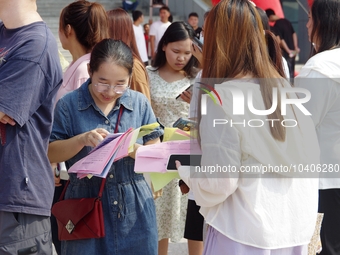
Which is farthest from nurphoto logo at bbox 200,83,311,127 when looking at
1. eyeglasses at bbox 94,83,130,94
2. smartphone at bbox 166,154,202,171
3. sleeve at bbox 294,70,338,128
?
sleeve at bbox 294,70,338,128

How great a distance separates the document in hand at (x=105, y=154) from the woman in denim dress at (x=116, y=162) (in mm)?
140

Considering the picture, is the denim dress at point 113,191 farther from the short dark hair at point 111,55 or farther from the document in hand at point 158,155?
the document in hand at point 158,155

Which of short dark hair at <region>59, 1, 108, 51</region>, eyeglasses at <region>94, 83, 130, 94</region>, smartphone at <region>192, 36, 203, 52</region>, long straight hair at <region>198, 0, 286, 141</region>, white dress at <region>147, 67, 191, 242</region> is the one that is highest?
long straight hair at <region>198, 0, 286, 141</region>

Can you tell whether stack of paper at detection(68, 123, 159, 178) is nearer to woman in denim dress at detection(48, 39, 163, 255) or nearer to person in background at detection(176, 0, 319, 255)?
woman in denim dress at detection(48, 39, 163, 255)

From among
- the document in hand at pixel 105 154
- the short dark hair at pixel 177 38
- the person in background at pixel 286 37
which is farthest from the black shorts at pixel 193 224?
the person in background at pixel 286 37

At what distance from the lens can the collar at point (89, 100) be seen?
10.6ft

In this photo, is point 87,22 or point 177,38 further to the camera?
point 177,38

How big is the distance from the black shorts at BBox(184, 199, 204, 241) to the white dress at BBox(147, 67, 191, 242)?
1.55 feet

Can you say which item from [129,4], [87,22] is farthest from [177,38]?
[129,4]

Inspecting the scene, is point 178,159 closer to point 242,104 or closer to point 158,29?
point 242,104

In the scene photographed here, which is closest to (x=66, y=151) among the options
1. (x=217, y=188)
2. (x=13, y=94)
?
(x=13, y=94)

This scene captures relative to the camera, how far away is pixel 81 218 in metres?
3.15

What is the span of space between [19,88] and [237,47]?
92 cm

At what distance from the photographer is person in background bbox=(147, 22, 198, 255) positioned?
462 centimetres
